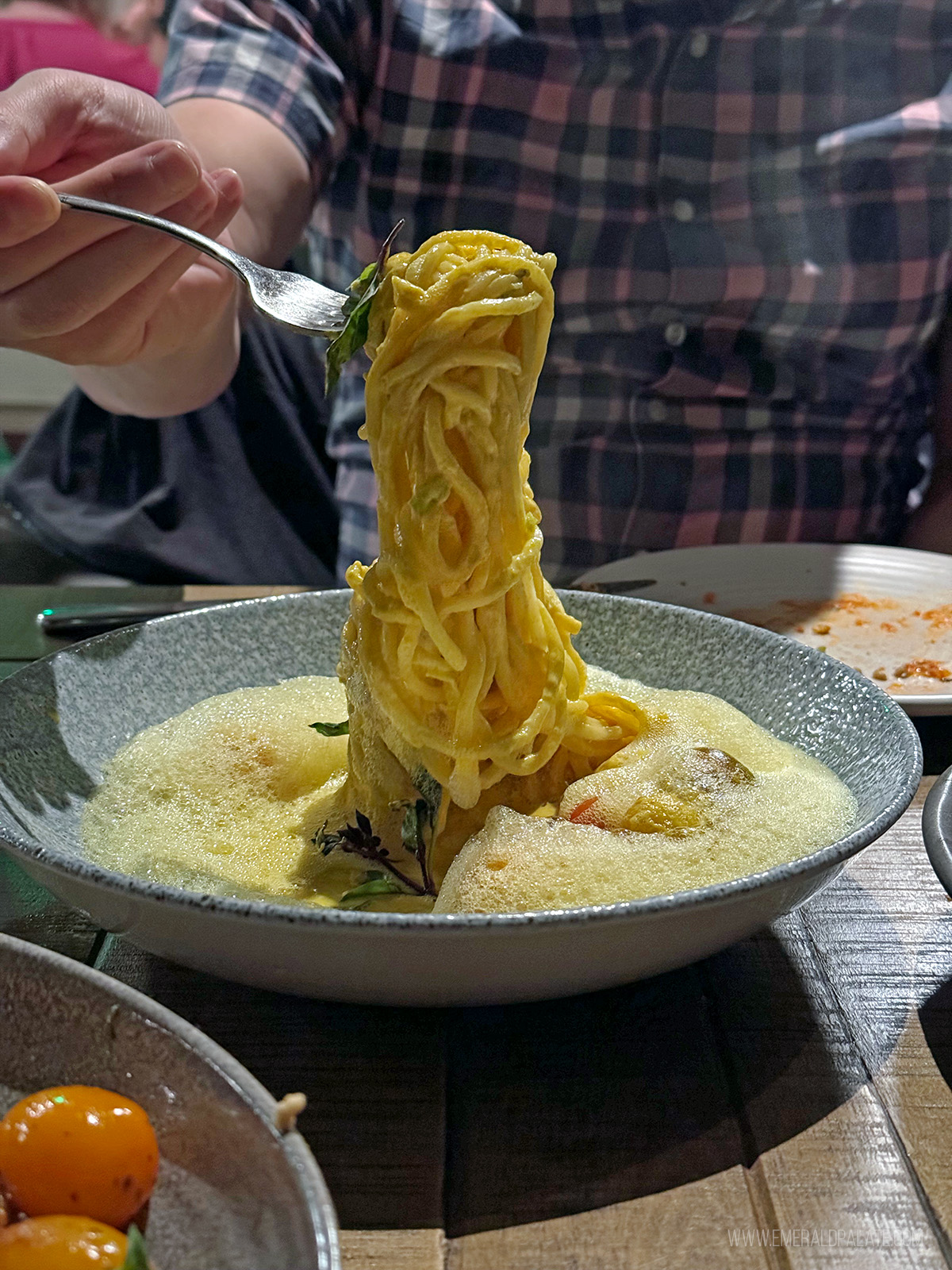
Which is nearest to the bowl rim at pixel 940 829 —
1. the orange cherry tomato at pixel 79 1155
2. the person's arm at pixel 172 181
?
the orange cherry tomato at pixel 79 1155

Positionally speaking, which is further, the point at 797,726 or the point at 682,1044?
the point at 797,726

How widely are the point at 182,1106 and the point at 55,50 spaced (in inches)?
143

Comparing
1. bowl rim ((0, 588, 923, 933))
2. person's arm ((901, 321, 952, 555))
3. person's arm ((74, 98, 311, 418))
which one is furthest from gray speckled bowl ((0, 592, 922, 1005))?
person's arm ((901, 321, 952, 555))

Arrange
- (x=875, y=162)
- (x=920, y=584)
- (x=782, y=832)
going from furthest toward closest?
(x=875, y=162)
(x=920, y=584)
(x=782, y=832)

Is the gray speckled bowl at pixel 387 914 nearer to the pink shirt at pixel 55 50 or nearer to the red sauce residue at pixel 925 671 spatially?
the red sauce residue at pixel 925 671

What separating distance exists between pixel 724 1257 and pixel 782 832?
0.88 feet

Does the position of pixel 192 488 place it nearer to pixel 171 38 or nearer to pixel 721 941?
pixel 171 38

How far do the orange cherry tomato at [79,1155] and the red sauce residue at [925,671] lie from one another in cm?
93

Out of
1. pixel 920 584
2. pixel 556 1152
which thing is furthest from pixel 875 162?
pixel 556 1152

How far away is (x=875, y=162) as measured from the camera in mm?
1697

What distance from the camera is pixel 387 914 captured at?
555mm

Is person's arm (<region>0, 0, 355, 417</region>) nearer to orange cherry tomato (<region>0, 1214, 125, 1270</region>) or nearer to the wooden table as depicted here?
the wooden table

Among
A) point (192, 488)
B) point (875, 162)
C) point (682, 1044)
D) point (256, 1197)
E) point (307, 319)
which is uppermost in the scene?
point (875, 162)

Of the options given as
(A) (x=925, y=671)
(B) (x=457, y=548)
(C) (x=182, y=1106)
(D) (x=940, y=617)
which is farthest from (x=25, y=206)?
(D) (x=940, y=617)
